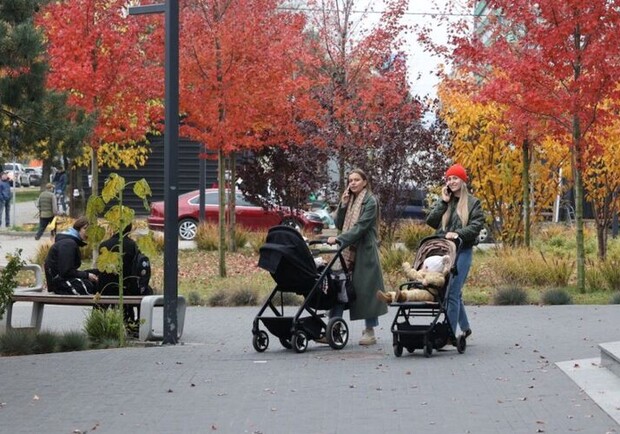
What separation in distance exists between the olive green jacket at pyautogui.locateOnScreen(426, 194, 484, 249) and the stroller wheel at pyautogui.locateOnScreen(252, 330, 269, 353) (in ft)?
6.64

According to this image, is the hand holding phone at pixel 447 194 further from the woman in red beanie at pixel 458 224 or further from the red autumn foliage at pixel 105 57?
the red autumn foliage at pixel 105 57

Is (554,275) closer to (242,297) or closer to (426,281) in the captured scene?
(242,297)

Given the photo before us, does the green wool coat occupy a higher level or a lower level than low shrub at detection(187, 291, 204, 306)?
higher

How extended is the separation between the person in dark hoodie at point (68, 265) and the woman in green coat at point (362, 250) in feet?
11.1

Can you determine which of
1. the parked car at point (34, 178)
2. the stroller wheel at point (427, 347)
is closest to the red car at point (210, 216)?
the stroller wheel at point (427, 347)

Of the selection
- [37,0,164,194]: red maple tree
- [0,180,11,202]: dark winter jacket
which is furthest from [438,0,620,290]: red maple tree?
[0,180,11,202]: dark winter jacket

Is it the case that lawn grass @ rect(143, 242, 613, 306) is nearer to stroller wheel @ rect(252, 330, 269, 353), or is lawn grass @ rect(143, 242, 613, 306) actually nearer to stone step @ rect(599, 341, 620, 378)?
stroller wheel @ rect(252, 330, 269, 353)

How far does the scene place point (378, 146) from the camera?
28.2m

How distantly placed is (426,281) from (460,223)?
2.94 ft

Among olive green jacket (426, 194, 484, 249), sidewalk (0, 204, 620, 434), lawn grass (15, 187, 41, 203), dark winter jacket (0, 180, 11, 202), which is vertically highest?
lawn grass (15, 187, 41, 203)

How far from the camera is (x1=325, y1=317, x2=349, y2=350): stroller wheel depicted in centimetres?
1318

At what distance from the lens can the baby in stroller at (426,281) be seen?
41.0 feet

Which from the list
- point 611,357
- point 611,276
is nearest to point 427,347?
point 611,357

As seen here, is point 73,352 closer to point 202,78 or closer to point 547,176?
point 202,78
